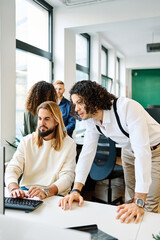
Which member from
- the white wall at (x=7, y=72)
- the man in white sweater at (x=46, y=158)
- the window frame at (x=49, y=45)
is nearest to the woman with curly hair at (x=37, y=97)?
the white wall at (x=7, y=72)

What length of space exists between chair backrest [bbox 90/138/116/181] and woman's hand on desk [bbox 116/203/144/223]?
4.55 ft

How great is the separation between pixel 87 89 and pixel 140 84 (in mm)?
8836

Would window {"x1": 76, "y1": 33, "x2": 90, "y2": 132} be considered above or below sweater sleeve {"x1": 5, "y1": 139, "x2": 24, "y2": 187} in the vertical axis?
above

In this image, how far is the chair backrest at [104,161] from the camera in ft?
8.44

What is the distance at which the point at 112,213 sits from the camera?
4.00ft

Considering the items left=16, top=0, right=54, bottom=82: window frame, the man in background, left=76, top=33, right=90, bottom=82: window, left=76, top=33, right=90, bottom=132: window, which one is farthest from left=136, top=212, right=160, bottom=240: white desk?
left=76, top=33, right=90, bottom=82: window

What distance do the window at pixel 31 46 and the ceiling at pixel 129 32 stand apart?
0.32 m

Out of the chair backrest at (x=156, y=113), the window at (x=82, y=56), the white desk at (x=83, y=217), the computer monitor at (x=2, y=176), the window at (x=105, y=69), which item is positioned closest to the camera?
the computer monitor at (x=2, y=176)

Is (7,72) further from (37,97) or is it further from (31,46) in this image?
(31,46)

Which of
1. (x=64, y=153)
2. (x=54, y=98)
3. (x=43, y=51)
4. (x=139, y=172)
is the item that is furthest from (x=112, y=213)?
(x=43, y=51)

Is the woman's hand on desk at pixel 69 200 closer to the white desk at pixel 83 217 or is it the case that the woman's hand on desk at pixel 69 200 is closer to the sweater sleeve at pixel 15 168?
the white desk at pixel 83 217

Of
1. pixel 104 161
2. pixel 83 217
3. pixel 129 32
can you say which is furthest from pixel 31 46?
pixel 129 32

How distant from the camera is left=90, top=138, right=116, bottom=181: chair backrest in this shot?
8.44 feet

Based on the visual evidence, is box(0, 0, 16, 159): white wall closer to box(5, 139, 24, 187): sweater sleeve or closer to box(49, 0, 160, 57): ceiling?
box(5, 139, 24, 187): sweater sleeve
